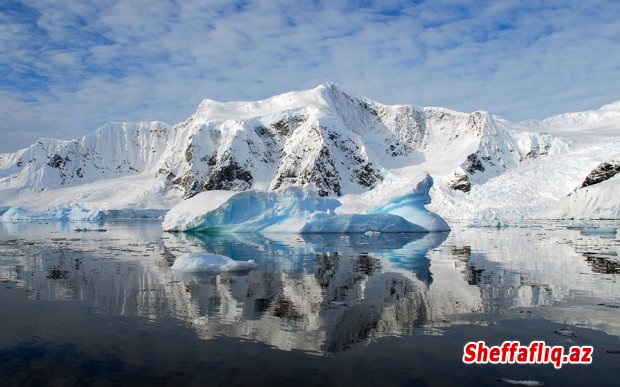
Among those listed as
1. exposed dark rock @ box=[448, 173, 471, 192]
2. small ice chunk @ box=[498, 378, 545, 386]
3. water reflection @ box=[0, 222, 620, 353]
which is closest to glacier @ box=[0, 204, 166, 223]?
water reflection @ box=[0, 222, 620, 353]

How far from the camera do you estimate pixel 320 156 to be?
382 ft

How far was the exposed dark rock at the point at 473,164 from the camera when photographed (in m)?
103

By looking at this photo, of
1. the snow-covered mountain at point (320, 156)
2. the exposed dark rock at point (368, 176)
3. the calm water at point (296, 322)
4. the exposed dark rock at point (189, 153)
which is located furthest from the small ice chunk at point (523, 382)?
the exposed dark rock at point (189, 153)

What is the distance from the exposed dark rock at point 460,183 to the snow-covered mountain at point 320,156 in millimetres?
235

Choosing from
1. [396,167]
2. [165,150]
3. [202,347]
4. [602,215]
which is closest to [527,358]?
[202,347]

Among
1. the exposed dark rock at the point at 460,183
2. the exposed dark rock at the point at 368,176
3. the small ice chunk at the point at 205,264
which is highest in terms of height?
the exposed dark rock at the point at 368,176

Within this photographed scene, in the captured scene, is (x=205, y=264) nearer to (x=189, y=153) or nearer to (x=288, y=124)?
(x=288, y=124)

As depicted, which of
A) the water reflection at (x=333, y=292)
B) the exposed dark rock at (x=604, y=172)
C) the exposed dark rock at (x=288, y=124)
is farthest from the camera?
the exposed dark rock at (x=288, y=124)

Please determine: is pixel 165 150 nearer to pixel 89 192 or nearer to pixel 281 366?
pixel 89 192

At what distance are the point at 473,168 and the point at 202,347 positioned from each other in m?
104

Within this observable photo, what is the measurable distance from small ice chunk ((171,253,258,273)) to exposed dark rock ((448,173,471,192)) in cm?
8418

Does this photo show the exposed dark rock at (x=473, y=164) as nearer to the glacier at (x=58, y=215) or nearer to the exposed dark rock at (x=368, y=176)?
the exposed dark rock at (x=368, y=176)

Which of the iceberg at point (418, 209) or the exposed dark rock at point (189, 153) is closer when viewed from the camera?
the iceberg at point (418, 209)

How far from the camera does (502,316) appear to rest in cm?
914
